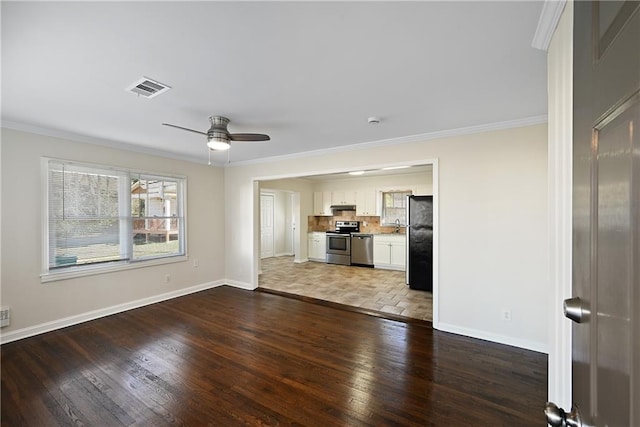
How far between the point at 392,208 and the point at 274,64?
6.16 m

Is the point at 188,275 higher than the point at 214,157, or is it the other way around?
the point at 214,157

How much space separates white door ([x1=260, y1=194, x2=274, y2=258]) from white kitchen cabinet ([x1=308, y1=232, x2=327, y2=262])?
58.2 inches

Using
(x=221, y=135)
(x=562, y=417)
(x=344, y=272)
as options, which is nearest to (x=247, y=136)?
(x=221, y=135)

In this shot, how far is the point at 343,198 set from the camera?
7.99 metres

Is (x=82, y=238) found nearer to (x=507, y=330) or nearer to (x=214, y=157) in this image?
(x=214, y=157)

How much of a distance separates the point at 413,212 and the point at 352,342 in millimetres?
2905

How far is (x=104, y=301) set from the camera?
12.8 ft

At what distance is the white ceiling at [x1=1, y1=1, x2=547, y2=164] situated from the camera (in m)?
1.46

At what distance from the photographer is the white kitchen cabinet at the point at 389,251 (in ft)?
22.5

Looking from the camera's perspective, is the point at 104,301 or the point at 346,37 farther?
the point at 104,301

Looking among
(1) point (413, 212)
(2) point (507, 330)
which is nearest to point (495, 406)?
(2) point (507, 330)

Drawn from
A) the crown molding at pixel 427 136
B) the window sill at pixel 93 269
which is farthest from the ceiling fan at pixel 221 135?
the window sill at pixel 93 269

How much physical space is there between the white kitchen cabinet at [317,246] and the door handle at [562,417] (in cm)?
730

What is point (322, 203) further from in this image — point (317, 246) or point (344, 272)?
point (344, 272)
